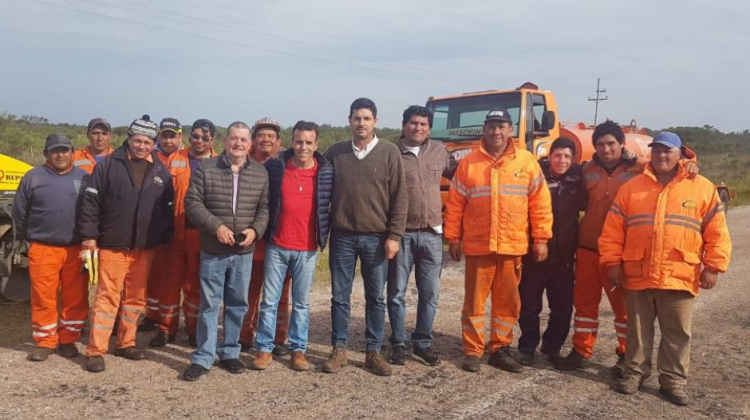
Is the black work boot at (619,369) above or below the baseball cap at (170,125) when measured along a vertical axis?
below

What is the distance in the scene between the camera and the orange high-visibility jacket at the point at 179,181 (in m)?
5.29

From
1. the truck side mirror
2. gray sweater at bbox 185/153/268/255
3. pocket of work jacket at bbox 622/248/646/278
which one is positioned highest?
the truck side mirror

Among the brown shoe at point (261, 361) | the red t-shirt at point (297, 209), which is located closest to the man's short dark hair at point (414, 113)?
the red t-shirt at point (297, 209)

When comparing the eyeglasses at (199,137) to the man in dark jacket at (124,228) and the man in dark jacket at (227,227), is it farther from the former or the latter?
the man in dark jacket at (227,227)

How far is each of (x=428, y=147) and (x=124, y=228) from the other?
2.61 meters

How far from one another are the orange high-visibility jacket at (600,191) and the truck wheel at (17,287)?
5.97m

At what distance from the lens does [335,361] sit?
4793 mm

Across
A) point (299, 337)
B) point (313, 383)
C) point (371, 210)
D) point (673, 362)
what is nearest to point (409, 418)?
point (313, 383)

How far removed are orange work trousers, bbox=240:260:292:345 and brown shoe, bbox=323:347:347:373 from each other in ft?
1.93

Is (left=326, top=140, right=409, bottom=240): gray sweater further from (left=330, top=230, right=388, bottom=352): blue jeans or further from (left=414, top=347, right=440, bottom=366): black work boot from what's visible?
(left=414, top=347, right=440, bottom=366): black work boot

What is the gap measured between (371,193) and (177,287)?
83.0 inches

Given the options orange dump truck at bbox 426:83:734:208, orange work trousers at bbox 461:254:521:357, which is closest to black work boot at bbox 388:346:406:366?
orange work trousers at bbox 461:254:521:357

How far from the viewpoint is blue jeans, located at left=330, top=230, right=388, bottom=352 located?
4.76m

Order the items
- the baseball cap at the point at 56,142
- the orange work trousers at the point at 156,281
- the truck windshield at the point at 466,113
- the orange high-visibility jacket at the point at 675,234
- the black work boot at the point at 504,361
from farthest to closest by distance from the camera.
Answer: the truck windshield at the point at 466,113 < the orange work trousers at the point at 156,281 < the baseball cap at the point at 56,142 < the black work boot at the point at 504,361 < the orange high-visibility jacket at the point at 675,234
